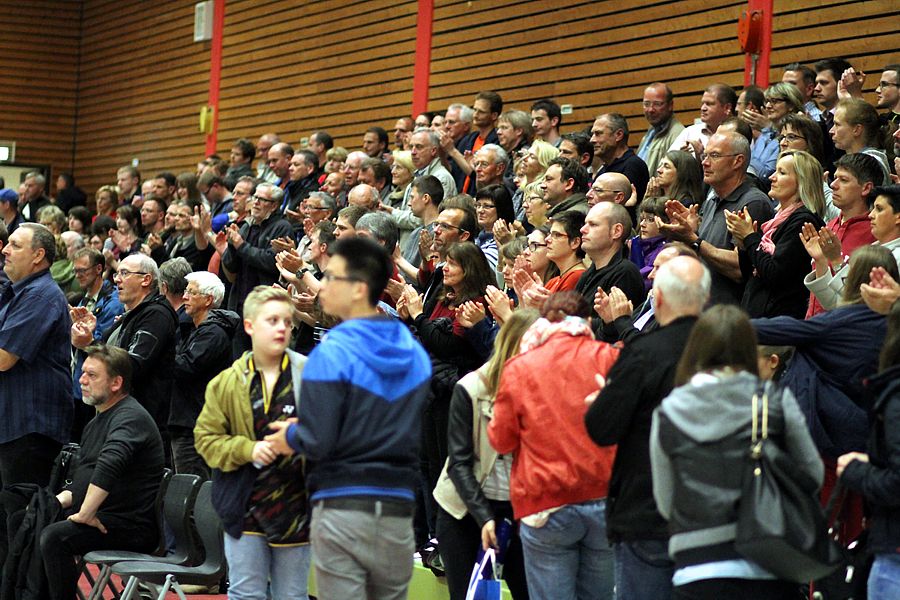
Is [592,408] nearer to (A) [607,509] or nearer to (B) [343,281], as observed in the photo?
(A) [607,509]

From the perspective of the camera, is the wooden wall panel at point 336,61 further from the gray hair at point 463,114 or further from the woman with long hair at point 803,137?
the woman with long hair at point 803,137

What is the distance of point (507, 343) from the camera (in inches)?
181

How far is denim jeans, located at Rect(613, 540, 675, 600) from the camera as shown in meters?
3.66

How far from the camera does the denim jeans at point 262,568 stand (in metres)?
4.27

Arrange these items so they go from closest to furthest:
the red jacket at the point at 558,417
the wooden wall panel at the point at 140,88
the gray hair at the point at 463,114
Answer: the red jacket at the point at 558,417, the gray hair at the point at 463,114, the wooden wall panel at the point at 140,88

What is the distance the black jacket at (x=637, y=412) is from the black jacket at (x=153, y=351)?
405 centimetres

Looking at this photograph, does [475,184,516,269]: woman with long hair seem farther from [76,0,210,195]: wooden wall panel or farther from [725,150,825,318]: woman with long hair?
[76,0,210,195]: wooden wall panel

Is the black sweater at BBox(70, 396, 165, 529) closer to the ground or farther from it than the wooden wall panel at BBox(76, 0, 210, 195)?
closer to the ground

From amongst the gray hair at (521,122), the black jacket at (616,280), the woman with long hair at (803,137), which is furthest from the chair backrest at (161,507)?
the gray hair at (521,122)

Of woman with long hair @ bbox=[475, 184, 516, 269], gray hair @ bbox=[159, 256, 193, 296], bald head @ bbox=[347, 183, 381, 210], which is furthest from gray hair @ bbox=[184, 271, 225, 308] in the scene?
woman with long hair @ bbox=[475, 184, 516, 269]

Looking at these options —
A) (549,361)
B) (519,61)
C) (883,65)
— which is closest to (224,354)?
(549,361)

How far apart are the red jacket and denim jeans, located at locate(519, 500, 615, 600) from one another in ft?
0.20

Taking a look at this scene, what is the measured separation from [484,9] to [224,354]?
615cm

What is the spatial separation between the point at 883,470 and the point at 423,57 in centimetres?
990
